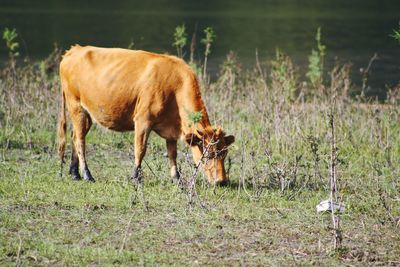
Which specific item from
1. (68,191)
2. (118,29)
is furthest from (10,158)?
(118,29)

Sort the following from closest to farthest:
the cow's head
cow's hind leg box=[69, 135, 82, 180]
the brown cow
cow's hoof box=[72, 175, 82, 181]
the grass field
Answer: the grass field → the cow's head → the brown cow → cow's hoof box=[72, 175, 82, 181] → cow's hind leg box=[69, 135, 82, 180]

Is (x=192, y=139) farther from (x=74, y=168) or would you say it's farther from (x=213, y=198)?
(x=74, y=168)

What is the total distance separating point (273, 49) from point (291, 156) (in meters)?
17.0

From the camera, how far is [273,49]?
28.5 m

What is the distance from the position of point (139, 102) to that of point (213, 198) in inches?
60.6

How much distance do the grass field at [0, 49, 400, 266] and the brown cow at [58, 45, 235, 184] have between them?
0.84 ft

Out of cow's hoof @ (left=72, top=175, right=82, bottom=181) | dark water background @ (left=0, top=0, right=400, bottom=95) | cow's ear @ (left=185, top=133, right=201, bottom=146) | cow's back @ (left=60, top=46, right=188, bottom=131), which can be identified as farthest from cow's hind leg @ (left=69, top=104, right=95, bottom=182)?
dark water background @ (left=0, top=0, right=400, bottom=95)

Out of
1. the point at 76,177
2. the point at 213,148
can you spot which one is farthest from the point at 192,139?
the point at 76,177

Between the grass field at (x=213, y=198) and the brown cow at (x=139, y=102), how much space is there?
26 cm

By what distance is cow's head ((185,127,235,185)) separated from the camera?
9.65m

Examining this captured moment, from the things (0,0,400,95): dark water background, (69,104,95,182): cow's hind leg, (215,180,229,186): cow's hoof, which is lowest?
(0,0,400,95): dark water background

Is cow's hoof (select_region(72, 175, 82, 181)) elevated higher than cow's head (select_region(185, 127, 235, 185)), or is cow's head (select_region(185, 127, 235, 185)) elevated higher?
cow's head (select_region(185, 127, 235, 185))

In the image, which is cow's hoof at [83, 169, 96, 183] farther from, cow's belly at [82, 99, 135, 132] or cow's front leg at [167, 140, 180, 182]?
cow's front leg at [167, 140, 180, 182]

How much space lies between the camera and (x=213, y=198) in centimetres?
926
